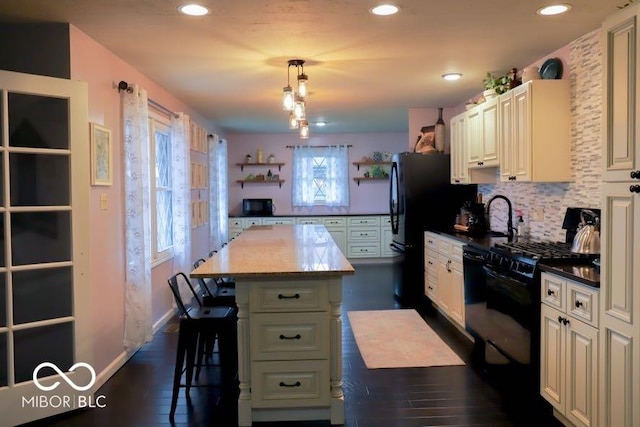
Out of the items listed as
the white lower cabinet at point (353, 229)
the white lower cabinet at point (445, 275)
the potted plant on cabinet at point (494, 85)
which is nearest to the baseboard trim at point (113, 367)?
the white lower cabinet at point (445, 275)

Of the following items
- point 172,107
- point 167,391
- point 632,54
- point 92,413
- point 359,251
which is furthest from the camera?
point 359,251

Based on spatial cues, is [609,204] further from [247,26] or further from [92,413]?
[92,413]

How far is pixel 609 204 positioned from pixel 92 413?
2918 millimetres

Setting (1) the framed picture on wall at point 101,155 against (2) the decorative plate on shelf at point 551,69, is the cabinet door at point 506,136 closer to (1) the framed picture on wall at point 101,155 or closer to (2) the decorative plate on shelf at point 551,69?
(2) the decorative plate on shelf at point 551,69

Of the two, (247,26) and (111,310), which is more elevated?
(247,26)

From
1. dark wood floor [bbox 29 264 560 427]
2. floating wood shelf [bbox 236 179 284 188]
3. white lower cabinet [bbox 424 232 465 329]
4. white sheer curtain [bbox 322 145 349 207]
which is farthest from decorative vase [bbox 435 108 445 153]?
floating wood shelf [bbox 236 179 284 188]

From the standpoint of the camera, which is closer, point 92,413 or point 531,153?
point 92,413

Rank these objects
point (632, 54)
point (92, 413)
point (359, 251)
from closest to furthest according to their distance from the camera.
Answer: point (632, 54), point (92, 413), point (359, 251)

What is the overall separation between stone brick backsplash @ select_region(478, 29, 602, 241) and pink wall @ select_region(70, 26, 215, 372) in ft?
10.3

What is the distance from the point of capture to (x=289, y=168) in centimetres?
887

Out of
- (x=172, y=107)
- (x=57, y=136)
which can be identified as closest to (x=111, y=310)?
(x=57, y=136)

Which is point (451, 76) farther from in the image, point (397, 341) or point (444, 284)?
point (397, 341)

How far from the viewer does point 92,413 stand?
2846 millimetres

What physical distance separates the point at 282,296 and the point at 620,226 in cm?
161
